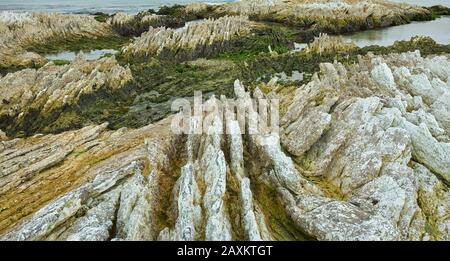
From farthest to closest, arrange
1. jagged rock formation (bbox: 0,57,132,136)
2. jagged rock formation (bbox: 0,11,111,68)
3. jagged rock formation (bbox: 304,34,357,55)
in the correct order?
jagged rock formation (bbox: 304,34,357,55), jagged rock formation (bbox: 0,11,111,68), jagged rock formation (bbox: 0,57,132,136)

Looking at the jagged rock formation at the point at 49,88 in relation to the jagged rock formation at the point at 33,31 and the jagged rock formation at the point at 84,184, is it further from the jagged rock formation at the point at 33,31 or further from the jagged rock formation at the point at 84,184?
the jagged rock formation at the point at 33,31

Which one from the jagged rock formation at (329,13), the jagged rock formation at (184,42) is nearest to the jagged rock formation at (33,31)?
the jagged rock formation at (184,42)

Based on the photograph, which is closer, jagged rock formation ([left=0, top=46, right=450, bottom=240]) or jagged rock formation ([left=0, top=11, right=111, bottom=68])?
jagged rock formation ([left=0, top=46, right=450, bottom=240])

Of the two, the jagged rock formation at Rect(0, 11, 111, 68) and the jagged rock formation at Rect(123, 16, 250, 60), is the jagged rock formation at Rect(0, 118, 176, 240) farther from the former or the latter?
the jagged rock formation at Rect(0, 11, 111, 68)

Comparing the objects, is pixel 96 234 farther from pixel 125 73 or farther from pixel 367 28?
pixel 367 28

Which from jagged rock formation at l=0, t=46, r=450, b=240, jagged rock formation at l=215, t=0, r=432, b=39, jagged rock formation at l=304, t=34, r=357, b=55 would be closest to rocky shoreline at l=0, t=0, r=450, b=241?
jagged rock formation at l=0, t=46, r=450, b=240

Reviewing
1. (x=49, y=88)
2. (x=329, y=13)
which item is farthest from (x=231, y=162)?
(x=329, y=13)
